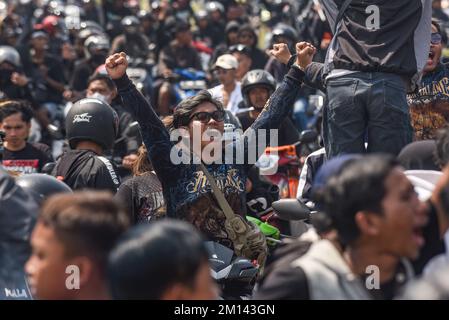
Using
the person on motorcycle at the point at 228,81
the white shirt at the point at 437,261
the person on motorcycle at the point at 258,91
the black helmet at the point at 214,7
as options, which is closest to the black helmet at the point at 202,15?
the black helmet at the point at 214,7

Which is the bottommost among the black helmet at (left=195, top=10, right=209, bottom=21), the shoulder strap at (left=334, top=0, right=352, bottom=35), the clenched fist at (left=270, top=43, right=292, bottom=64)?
the clenched fist at (left=270, top=43, right=292, bottom=64)

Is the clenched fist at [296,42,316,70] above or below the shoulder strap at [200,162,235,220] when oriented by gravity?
above

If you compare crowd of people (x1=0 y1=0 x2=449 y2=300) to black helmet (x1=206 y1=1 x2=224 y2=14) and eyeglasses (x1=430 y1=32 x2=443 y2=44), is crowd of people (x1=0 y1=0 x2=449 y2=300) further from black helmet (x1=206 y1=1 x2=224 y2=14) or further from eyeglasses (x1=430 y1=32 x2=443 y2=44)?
black helmet (x1=206 y1=1 x2=224 y2=14)

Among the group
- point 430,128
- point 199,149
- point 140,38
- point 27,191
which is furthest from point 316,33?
point 27,191

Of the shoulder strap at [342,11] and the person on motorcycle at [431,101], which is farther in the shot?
the person on motorcycle at [431,101]

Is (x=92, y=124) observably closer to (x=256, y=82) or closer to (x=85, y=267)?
(x=256, y=82)

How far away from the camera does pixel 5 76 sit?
1667cm

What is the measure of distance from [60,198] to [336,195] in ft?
3.87

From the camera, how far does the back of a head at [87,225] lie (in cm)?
427

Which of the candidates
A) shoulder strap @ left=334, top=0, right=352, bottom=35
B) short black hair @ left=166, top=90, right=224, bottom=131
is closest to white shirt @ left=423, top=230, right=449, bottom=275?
shoulder strap @ left=334, top=0, right=352, bottom=35

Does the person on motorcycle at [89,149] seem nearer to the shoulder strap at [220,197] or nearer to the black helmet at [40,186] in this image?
the shoulder strap at [220,197]

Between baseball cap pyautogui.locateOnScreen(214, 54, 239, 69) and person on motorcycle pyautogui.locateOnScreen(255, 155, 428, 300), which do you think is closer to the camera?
person on motorcycle pyautogui.locateOnScreen(255, 155, 428, 300)

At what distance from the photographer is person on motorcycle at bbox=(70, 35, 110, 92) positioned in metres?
17.8
